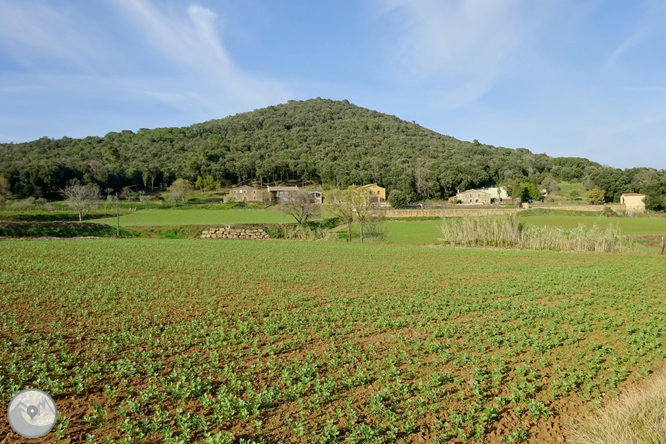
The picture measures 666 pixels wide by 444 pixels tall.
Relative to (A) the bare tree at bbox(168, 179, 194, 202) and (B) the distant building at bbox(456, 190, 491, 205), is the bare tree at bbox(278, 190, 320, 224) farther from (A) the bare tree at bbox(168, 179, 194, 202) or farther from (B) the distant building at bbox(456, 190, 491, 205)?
(B) the distant building at bbox(456, 190, 491, 205)

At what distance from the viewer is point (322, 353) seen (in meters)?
8.20

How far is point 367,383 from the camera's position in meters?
6.88

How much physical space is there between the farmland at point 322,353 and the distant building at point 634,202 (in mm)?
77998

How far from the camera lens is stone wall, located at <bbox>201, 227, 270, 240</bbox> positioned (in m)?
43.6

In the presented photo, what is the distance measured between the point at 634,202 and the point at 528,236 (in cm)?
7110

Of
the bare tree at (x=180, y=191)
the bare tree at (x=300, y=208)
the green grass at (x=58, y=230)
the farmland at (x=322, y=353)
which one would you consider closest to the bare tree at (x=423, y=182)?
Result: the bare tree at (x=180, y=191)

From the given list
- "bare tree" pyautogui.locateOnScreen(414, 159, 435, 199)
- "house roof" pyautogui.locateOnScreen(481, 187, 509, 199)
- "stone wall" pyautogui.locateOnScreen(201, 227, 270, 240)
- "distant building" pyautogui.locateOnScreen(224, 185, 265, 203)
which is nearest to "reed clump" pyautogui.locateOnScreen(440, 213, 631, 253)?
"stone wall" pyautogui.locateOnScreen(201, 227, 270, 240)

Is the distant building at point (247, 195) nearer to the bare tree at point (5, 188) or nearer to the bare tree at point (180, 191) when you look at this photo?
the bare tree at point (180, 191)

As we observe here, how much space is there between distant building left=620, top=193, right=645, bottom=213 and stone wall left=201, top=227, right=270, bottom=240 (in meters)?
78.0

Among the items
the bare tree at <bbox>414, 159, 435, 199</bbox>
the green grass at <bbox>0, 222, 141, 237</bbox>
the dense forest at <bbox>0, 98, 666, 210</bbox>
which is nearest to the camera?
the green grass at <bbox>0, 222, 141, 237</bbox>

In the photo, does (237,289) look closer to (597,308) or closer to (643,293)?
(597,308)

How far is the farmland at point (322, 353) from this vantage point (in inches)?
219

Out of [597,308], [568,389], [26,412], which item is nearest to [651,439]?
[568,389]

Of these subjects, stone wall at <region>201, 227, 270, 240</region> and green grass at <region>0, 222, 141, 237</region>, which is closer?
green grass at <region>0, 222, 141, 237</region>
